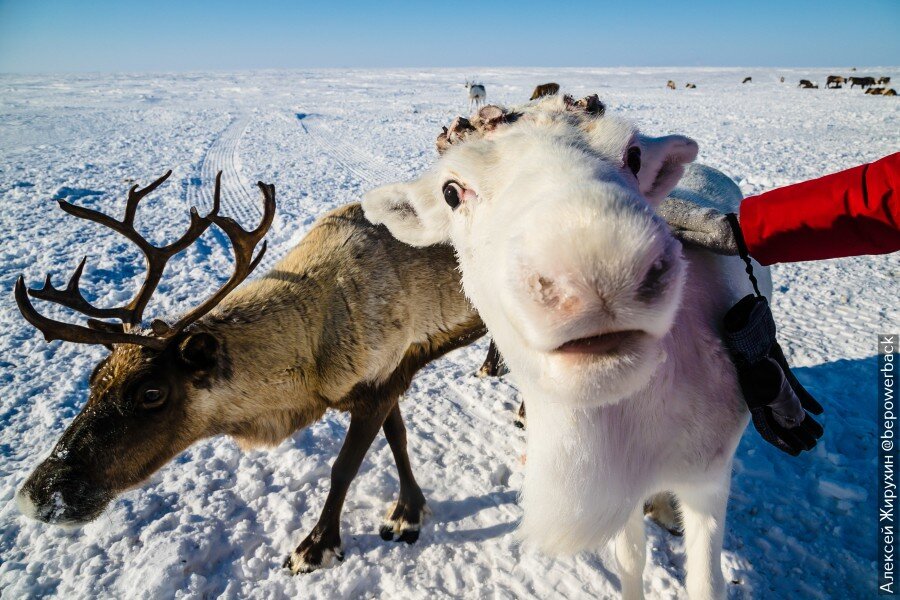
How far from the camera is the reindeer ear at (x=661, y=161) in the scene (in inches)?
70.7

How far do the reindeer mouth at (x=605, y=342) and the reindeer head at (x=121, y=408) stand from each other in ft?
7.03

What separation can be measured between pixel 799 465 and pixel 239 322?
3741 millimetres

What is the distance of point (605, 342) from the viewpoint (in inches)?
46.3

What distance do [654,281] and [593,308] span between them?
0.53 ft

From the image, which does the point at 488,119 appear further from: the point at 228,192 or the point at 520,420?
the point at 228,192

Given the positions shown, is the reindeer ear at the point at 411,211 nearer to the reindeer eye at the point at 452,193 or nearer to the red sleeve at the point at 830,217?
the reindeer eye at the point at 452,193

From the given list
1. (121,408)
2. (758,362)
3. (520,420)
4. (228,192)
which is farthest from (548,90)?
(228,192)

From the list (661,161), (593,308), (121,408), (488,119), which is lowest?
(121,408)

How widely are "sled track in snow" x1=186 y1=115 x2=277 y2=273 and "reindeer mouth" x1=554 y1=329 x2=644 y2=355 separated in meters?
5.36

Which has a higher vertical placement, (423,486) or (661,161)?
(661,161)

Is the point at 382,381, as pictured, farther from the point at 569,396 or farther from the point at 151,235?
the point at 151,235

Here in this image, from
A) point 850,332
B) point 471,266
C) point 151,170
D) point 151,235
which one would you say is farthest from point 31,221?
point 850,332

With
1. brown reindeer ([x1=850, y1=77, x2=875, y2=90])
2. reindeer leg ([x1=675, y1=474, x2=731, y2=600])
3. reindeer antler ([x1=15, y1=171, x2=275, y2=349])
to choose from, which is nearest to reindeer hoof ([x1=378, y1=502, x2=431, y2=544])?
reindeer leg ([x1=675, y1=474, x2=731, y2=600])

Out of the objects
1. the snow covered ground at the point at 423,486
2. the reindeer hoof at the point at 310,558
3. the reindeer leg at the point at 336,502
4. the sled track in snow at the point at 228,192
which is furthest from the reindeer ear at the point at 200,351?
the sled track in snow at the point at 228,192
